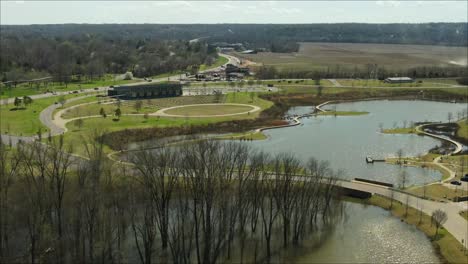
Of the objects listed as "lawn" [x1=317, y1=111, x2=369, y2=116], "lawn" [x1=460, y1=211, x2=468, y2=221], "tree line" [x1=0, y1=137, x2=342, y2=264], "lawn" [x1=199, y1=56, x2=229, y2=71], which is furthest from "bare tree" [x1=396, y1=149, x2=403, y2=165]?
"lawn" [x1=199, y1=56, x2=229, y2=71]

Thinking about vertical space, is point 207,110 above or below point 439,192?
above

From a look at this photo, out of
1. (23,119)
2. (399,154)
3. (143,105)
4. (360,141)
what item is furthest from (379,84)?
(23,119)

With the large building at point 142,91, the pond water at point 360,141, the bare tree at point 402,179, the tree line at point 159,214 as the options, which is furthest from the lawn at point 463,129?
the large building at point 142,91

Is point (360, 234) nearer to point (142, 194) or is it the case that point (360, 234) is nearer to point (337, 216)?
point (337, 216)

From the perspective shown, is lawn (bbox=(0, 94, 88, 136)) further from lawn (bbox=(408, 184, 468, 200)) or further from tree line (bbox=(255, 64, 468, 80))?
tree line (bbox=(255, 64, 468, 80))

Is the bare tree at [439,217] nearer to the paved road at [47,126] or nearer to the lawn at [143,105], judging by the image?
the paved road at [47,126]

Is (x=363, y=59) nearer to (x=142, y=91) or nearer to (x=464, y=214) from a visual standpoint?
(x=142, y=91)
